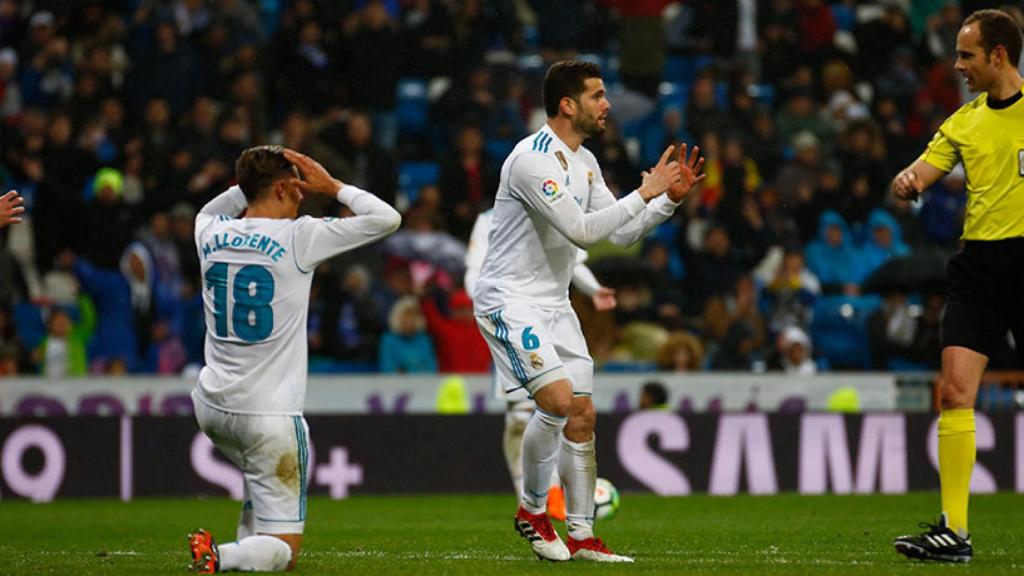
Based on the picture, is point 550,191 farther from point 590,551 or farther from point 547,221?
point 590,551

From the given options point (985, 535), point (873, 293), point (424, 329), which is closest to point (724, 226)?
point (873, 293)

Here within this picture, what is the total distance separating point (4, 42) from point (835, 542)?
1430 cm

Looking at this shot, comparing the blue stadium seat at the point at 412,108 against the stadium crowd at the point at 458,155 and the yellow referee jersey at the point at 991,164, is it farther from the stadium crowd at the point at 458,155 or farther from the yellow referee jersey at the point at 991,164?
the yellow referee jersey at the point at 991,164

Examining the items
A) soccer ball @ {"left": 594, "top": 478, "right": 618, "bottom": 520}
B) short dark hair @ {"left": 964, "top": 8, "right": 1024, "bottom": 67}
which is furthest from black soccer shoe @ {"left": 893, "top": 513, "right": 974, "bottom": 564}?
soccer ball @ {"left": 594, "top": 478, "right": 618, "bottom": 520}

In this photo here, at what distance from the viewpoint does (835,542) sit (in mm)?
9445

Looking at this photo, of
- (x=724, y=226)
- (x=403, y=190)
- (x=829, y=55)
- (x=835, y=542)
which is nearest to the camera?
(x=835, y=542)

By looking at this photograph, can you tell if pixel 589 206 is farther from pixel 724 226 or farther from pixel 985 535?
pixel 724 226

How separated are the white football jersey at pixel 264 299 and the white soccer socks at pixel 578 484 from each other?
160cm

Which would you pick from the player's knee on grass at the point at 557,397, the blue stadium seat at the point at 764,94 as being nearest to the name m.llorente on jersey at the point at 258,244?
the player's knee on grass at the point at 557,397

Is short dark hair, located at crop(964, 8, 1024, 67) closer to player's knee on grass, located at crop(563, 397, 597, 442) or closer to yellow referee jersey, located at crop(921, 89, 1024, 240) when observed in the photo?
yellow referee jersey, located at crop(921, 89, 1024, 240)

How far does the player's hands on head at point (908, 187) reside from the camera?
810cm

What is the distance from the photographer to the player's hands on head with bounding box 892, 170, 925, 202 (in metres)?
8.10

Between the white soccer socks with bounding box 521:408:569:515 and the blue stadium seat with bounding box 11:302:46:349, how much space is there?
983 centimetres

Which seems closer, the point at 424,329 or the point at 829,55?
Result: the point at 424,329
